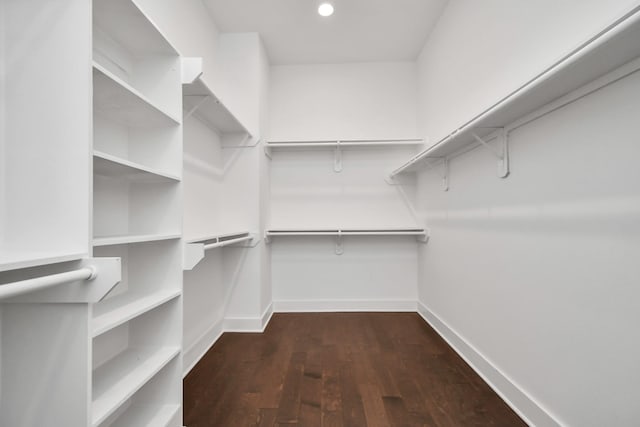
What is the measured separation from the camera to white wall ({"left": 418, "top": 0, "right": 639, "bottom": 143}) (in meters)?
1.10

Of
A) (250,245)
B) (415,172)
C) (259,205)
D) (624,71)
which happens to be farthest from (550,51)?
(250,245)

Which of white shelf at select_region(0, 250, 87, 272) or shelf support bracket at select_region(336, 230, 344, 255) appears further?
shelf support bracket at select_region(336, 230, 344, 255)

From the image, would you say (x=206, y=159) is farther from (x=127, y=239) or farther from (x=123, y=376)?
(x=123, y=376)

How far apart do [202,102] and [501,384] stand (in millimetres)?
2342

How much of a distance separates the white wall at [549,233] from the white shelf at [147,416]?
5.36ft

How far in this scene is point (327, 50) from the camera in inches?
110

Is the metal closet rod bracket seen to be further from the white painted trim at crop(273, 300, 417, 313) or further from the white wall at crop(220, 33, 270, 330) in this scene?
the white painted trim at crop(273, 300, 417, 313)

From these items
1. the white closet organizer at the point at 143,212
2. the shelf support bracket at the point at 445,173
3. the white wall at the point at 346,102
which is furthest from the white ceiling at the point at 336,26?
the white closet organizer at the point at 143,212

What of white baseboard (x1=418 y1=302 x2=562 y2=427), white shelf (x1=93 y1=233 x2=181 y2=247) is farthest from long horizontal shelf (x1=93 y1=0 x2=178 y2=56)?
white baseboard (x1=418 y1=302 x2=562 y2=427)

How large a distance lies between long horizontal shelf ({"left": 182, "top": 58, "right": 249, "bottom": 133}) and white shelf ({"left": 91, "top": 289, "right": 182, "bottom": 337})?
0.96 metres

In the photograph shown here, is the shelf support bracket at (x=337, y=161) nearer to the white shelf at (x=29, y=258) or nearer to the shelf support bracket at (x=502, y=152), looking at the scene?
the shelf support bracket at (x=502, y=152)


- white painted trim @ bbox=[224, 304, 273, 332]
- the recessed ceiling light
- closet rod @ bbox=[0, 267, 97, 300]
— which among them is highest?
the recessed ceiling light

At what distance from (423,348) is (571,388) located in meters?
1.07

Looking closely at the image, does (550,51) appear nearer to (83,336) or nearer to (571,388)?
(571,388)
